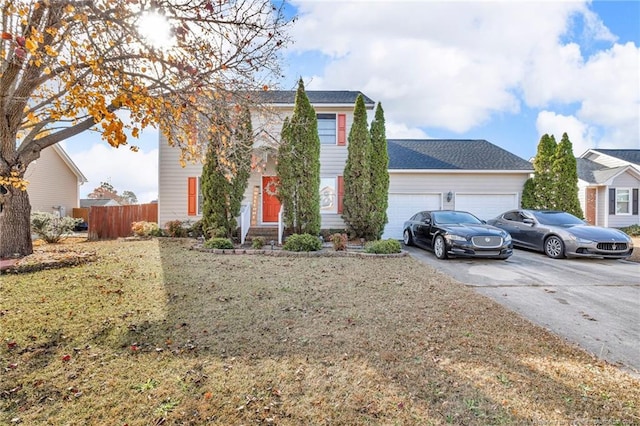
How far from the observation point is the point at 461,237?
27.2 feet

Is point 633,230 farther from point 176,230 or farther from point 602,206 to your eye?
point 176,230

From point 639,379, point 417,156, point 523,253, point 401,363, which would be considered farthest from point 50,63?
point 417,156

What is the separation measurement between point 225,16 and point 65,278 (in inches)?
204

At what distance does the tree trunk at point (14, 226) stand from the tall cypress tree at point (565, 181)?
18267 millimetres

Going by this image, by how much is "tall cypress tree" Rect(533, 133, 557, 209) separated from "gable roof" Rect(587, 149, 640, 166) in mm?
9858

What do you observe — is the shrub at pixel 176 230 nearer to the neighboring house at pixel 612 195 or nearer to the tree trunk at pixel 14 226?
the tree trunk at pixel 14 226

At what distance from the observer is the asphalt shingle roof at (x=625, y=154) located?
64.5 feet

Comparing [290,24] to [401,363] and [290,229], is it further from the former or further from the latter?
[290,229]

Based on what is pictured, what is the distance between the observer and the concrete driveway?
373 cm

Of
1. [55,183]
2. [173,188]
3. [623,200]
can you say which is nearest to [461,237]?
[173,188]

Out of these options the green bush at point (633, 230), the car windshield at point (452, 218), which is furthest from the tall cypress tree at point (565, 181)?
the car windshield at point (452, 218)

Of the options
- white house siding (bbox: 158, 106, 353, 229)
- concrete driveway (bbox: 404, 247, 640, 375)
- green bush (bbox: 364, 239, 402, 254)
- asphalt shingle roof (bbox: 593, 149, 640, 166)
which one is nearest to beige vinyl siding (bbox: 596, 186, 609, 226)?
asphalt shingle roof (bbox: 593, 149, 640, 166)

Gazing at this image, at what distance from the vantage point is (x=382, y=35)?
25.7 feet

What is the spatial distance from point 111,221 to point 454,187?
1460cm
